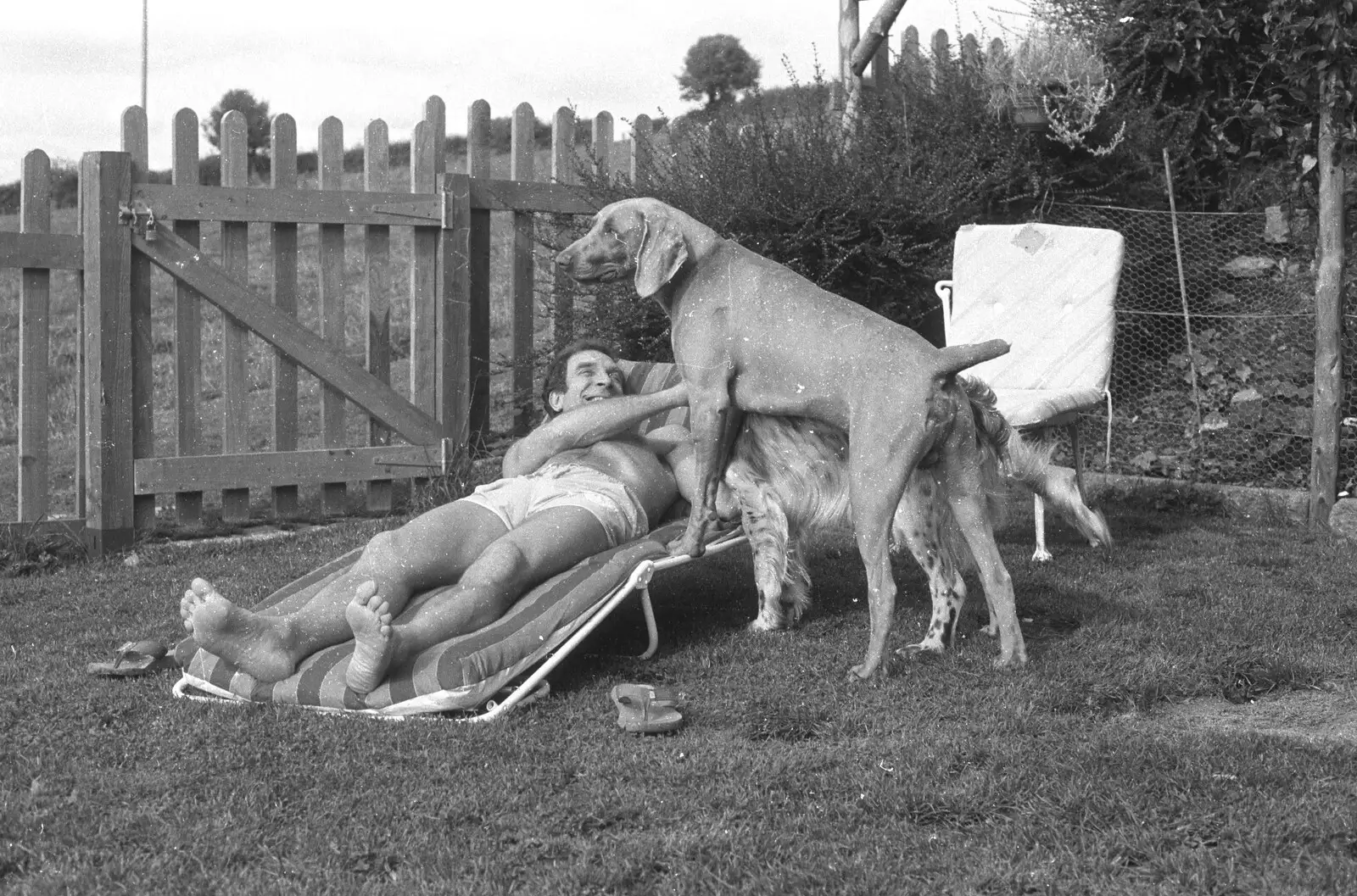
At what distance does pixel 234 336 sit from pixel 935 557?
398 centimetres

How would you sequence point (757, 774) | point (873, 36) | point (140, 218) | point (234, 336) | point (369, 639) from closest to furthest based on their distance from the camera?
point (757, 774) < point (369, 639) < point (140, 218) < point (234, 336) < point (873, 36)

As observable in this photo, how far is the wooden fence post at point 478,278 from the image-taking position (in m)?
8.01

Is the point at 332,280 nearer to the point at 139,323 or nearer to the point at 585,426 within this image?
the point at 139,323

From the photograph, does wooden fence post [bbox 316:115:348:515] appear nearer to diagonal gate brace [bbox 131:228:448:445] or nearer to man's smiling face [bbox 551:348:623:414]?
diagonal gate brace [bbox 131:228:448:445]

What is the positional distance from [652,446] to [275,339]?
2.72 metres

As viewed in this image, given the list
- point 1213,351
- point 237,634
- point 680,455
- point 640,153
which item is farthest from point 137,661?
point 1213,351

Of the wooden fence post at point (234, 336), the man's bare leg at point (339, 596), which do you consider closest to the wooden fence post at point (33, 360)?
the wooden fence post at point (234, 336)

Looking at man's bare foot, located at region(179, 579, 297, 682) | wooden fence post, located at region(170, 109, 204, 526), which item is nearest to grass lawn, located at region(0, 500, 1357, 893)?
man's bare foot, located at region(179, 579, 297, 682)

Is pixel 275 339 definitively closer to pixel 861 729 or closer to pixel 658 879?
pixel 861 729

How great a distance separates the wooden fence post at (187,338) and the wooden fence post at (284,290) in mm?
396

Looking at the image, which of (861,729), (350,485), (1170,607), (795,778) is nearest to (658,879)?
(795,778)

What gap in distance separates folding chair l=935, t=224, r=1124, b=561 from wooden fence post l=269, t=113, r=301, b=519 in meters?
3.42

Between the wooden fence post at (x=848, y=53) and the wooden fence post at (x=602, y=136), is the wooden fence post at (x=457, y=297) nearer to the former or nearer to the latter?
the wooden fence post at (x=602, y=136)

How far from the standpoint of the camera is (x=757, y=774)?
11.7 feet
